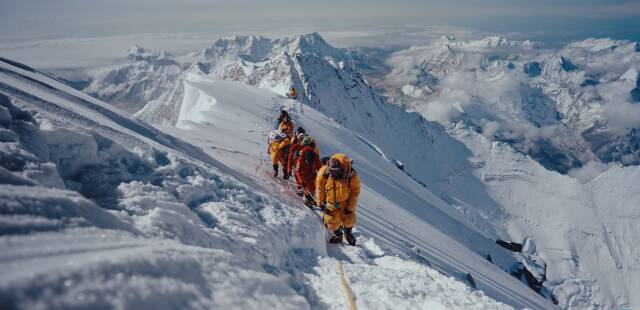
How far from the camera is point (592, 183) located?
547 ft

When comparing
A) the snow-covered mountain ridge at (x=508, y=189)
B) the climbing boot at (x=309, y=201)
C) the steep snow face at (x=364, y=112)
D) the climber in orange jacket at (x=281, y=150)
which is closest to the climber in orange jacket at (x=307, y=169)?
the climbing boot at (x=309, y=201)

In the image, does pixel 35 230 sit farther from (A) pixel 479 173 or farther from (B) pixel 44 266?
(A) pixel 479 173

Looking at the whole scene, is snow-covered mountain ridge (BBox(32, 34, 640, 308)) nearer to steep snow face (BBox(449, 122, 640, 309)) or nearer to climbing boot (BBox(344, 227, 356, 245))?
steep snow face (BBox(449, 122, 640, 309))

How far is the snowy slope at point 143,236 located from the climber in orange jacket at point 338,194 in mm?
592

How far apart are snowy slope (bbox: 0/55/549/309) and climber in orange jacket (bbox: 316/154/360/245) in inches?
23.3

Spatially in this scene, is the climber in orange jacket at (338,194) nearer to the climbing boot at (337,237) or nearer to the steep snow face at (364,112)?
the climbing boot at (337,237)

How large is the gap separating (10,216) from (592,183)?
→ 689 ft

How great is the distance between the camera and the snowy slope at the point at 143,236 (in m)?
2.91

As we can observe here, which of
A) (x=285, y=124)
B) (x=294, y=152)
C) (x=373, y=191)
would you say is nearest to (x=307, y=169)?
(x=294, y=152)

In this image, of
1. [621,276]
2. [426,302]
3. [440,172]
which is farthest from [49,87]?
[621,276]

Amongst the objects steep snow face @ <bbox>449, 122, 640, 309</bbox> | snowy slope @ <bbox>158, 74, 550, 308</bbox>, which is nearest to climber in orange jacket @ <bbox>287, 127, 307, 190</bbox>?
snowy slope @ <bbox>158, 74, 550, 308</bbox>

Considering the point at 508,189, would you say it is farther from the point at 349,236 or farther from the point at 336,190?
the point at 336,190

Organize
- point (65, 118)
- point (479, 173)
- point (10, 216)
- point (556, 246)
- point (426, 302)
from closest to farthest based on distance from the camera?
point (10, 216), point (426, 302), point (65, 118), point (556, 246), point (479, 173)

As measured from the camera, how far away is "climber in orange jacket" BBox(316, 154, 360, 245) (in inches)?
312
